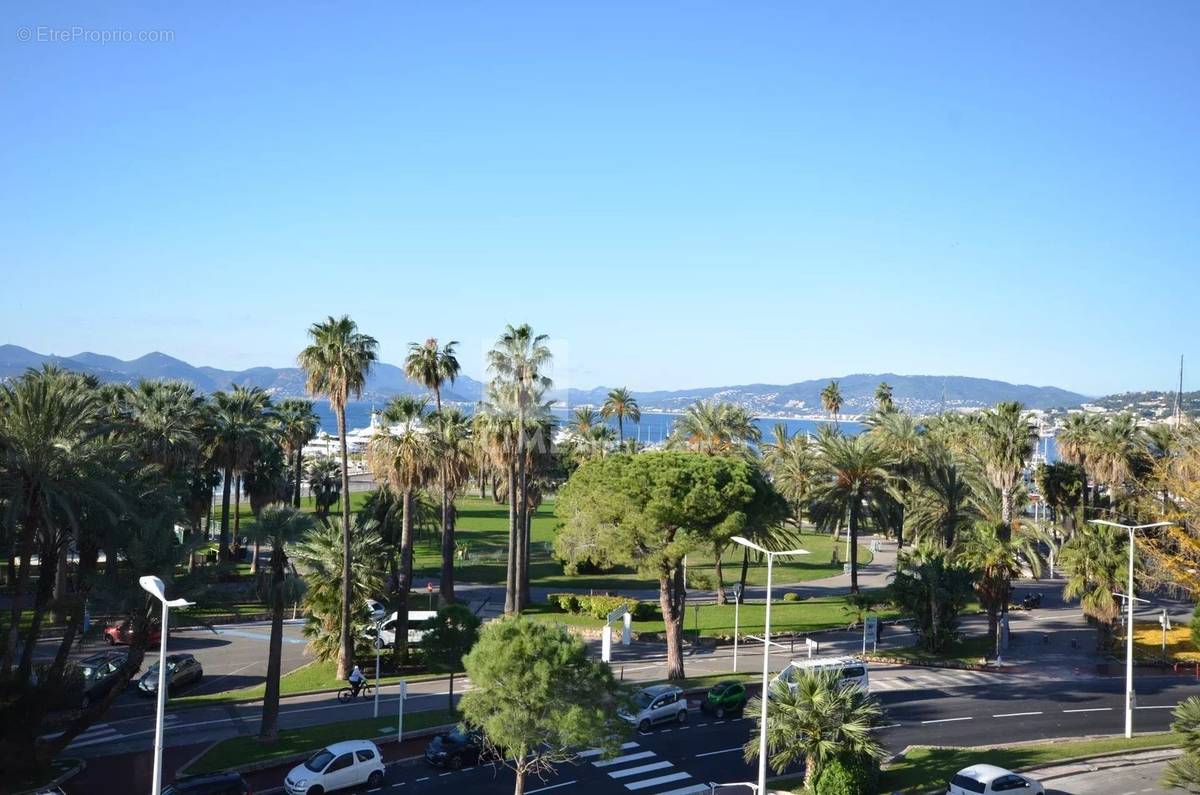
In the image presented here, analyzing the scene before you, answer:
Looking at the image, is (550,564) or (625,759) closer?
(625,759)

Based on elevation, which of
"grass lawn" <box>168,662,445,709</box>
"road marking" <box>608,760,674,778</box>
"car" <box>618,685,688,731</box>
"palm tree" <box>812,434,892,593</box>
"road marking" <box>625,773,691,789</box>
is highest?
"palm tree" <box>812,434,892,593</box>

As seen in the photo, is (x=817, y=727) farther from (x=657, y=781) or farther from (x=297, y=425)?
(x=297, y=425)

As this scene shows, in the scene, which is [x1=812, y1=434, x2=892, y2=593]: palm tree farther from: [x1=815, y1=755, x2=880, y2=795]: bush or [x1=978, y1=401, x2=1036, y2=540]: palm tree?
[x1=815, y1=755, x2=880, y2=795]: bush

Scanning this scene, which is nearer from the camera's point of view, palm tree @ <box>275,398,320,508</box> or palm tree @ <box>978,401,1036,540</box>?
palm tree @ <box>978,401,1036,540</box>

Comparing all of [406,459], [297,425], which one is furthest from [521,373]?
[297,425]

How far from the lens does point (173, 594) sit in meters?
24.3

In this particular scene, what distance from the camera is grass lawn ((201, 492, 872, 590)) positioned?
62.5 meters

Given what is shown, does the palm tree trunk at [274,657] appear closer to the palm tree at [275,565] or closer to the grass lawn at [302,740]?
the palm tree at [275,565]

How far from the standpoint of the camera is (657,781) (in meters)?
26.5

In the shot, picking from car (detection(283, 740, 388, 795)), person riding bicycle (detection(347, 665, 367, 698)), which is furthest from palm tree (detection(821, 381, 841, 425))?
car (detection(283, 740, 388, 795))

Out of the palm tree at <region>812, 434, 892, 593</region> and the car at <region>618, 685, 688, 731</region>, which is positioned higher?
the palm tree at <region>812, 434, 892, 593</region>

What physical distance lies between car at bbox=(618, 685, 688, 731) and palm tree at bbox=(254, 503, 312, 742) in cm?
1232

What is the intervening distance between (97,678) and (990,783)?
103 feet

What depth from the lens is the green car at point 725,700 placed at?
3334 centimetres
